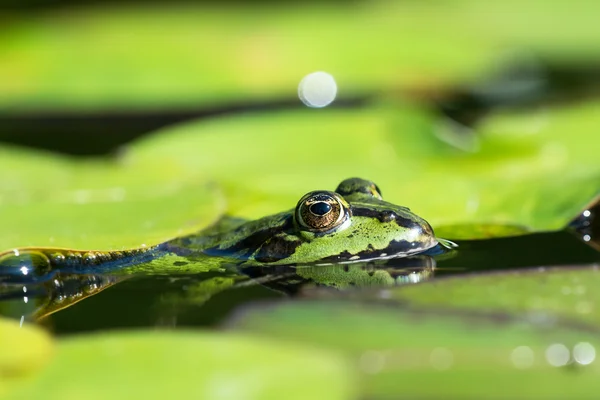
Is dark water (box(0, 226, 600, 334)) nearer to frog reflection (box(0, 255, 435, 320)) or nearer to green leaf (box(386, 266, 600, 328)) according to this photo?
frog reflection (box(0, 255, 435, 320))

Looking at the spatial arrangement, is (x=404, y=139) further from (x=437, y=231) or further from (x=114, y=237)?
(x=114, y=237)

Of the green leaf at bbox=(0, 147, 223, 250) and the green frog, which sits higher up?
the green leaf at bbox=(0, 147, 223, 250)

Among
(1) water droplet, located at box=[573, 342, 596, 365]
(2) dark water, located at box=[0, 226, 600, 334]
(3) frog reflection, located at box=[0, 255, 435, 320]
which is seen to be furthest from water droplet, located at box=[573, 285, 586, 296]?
(3) frog reflection, located at box=[0, 255, 435, 320]

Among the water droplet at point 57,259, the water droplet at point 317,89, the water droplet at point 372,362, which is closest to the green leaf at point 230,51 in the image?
the water droplet at point 317,89

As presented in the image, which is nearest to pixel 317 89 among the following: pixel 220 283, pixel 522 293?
pixel 220 283

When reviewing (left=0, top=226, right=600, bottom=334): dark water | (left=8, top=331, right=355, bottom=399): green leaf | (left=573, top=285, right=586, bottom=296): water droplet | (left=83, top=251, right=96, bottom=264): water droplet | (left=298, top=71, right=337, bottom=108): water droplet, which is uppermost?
(left=298, top=71, right=337, bottom=108): water droplet

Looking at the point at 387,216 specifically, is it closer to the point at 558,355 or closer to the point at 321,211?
the point at 321,211

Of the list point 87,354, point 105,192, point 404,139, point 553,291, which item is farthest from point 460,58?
point 87,354
